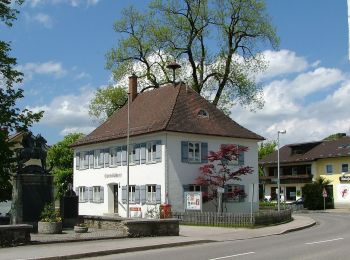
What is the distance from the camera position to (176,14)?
5462 centimetres

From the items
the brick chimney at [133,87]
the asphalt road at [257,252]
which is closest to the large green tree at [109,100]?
the brick chimney at [133,87]

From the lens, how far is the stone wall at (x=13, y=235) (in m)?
18.9

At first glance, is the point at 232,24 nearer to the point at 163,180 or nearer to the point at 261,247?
the point at 163,180

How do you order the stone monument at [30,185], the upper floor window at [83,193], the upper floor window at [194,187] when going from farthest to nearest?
the upper floor window at [83,193] → the upper floor window at [194,187] → the stone monument at [30,185]

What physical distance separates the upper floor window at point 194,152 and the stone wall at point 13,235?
22.1 metres

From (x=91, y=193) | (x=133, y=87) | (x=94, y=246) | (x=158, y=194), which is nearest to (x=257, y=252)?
(x=94, y=246)

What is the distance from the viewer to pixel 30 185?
24.4 metres

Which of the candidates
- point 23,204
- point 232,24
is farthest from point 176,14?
point 23,204

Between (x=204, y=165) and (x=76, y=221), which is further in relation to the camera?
(x=204, y=165)

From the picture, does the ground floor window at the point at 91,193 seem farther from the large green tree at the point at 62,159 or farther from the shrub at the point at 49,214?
the shrub at the point at 49,214

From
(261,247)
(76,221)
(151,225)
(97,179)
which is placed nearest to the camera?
(261,247)

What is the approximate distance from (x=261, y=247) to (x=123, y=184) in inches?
999

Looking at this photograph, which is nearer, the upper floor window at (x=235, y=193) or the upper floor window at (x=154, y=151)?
the upper floor window at (x=235, y=193)

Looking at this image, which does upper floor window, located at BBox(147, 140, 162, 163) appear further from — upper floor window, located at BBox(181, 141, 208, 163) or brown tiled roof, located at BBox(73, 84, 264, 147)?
upper floor window, located at BBox(181, 141, 208, 163)
